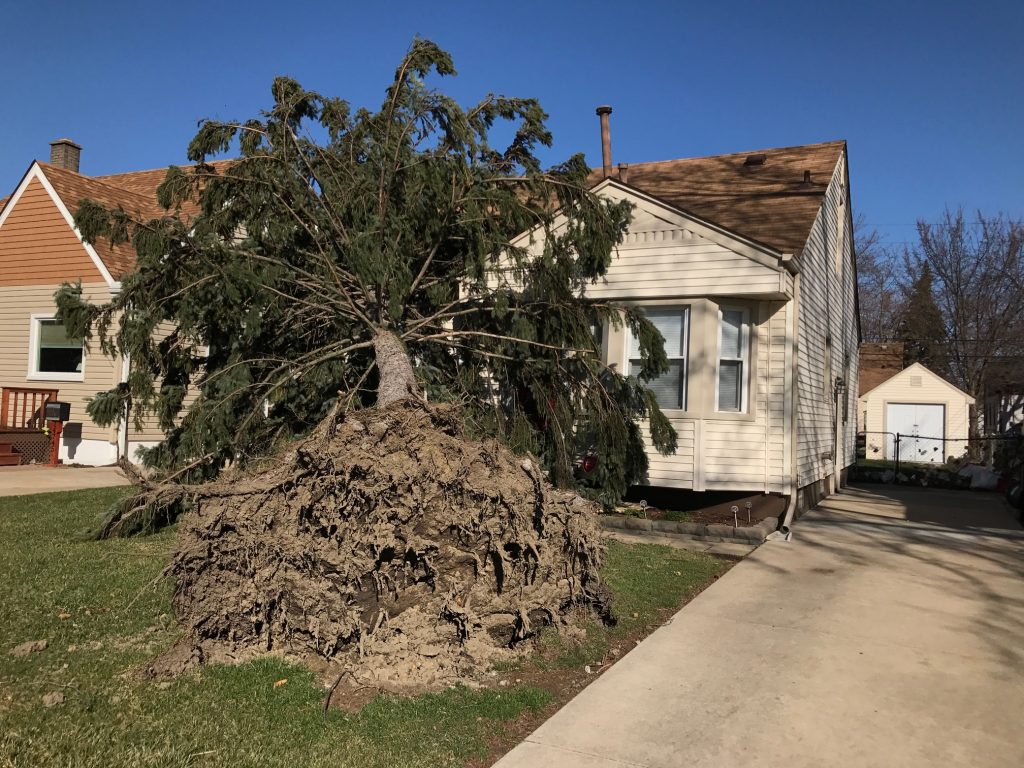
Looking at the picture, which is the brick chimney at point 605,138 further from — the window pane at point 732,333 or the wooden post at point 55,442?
the wooden post at point 55,442

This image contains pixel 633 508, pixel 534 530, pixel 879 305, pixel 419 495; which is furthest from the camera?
pixel 879 305

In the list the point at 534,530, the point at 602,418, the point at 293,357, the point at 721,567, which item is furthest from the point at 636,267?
the point at 534,530

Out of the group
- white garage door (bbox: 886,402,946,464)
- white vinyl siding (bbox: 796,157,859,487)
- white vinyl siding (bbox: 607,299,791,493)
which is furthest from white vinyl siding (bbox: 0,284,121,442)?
white garage door (bbox: 886,402,946,464)

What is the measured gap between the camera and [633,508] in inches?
412

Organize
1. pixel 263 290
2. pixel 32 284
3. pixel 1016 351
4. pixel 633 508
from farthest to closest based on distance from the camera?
pixel 1016 351, pixel 32 284, pixel 633 508, pixel 263 290

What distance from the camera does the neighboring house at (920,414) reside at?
2897 cm

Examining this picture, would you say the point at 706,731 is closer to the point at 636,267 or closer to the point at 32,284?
the point at 636,267

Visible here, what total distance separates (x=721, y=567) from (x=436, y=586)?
4.02m

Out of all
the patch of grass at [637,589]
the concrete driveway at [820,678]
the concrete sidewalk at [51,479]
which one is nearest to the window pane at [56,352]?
the concrete sidewalk at [51,479]

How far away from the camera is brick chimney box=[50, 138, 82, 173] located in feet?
68.6

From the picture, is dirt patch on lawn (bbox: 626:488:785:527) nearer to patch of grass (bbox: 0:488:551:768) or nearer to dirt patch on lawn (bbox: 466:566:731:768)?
dirt patch on lawn (bbox: 466:566:731:768)

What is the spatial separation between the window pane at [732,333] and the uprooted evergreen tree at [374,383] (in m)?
3.04

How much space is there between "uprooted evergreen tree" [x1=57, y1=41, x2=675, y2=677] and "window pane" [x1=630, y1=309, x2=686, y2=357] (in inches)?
109

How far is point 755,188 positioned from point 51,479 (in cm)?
1220
